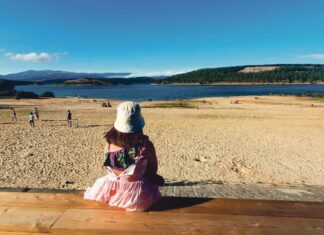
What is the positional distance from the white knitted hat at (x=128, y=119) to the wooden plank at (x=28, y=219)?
3.56ft

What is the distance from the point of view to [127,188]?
3.82 meters

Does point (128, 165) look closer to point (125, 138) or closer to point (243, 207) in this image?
point (125, 138)

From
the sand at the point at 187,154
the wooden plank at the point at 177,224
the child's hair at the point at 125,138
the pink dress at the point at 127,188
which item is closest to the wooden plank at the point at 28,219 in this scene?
the wooden plank at the point at 177,224

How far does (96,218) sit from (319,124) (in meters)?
27.5

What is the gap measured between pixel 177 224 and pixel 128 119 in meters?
1.22

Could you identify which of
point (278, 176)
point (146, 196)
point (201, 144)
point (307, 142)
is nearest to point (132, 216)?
point (146, 196)

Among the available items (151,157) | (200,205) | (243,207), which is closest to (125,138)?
(151,157)

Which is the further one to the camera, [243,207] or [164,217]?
[243,207]

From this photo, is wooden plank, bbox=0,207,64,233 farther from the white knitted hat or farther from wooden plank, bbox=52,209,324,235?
the white knitted hat

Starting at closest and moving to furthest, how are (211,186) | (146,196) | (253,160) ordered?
(146,196) < (211,186) < (253,160)

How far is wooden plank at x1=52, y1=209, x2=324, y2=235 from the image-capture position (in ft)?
10.0

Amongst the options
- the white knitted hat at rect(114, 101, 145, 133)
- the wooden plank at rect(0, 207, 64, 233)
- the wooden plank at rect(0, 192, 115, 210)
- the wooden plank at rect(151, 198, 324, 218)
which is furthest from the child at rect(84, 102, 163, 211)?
the wooden plank at rect(0, 207, 64, 233)

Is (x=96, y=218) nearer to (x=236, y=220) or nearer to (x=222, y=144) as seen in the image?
(x=236, y=220)

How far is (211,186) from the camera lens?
8.20m
